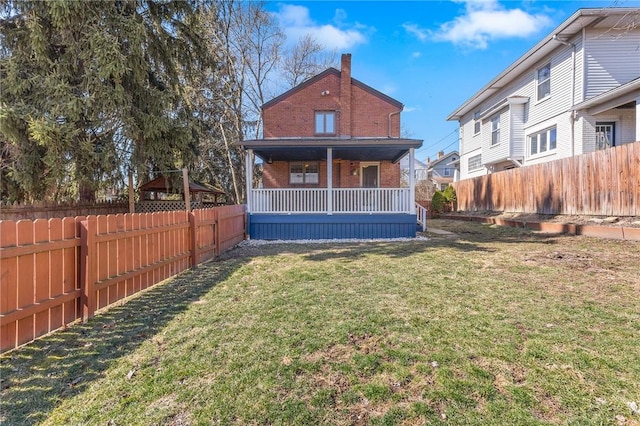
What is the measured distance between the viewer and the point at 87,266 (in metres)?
4.04

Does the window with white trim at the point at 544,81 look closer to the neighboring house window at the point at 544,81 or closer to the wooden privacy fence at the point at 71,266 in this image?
the neighboring house window at the point at 544,81

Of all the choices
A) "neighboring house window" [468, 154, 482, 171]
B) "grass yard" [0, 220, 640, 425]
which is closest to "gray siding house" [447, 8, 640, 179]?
"neighboring house window" [468, 154, 482, 171]

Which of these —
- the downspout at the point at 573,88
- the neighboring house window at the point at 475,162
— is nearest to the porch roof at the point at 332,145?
the downspout at the point at 573,88

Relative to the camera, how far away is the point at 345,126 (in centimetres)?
1645

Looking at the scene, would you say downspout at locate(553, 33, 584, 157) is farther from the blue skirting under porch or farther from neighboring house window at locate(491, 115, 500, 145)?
the blue skirting under porch

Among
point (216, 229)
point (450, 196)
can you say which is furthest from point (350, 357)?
point (450, 196)

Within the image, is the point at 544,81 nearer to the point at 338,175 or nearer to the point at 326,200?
the point at 338,175

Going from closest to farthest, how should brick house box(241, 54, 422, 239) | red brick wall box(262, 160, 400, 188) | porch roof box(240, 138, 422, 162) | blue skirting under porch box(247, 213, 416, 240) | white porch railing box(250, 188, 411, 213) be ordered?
porch roof box(240, 138, 422, 162), blue skirting under porch box(247, 213, 416, 240), white porch railing box(250, 188, 411, 213), brick house box(241, 54, 422, 239), red brick wall box(262, 160, 400, 188)

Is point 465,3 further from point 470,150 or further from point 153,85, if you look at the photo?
point 470,150

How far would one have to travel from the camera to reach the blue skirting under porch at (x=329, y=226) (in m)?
12.0

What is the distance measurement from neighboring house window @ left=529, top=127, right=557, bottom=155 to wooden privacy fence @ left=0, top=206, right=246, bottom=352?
1851 centimetres

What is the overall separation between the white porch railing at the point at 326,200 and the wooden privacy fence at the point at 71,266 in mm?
6329

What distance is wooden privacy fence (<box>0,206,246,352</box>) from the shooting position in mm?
3217

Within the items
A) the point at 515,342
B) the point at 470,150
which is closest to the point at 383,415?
the point at 515,342
